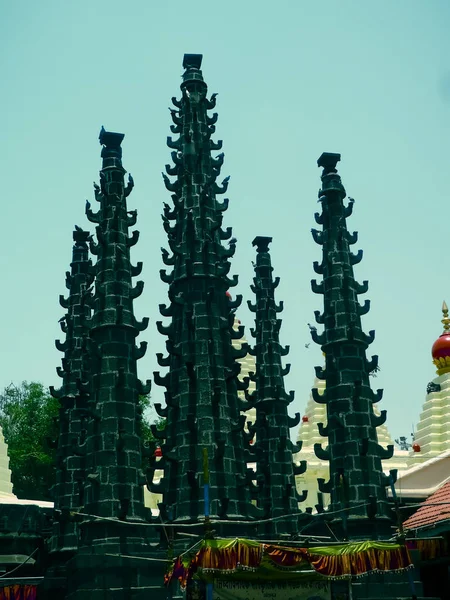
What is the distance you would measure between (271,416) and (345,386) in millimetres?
7269

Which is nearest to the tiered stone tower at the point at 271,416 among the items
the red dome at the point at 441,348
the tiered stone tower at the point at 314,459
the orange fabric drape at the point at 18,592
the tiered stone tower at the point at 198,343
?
the tiered stone tower at the point at 198,343

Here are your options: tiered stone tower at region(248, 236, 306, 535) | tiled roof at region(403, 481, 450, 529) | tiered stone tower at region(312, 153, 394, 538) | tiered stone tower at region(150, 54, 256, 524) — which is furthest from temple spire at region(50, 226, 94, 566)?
tiled roof at region(403, 481, 450, 529)

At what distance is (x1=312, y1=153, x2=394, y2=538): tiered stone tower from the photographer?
27.2m

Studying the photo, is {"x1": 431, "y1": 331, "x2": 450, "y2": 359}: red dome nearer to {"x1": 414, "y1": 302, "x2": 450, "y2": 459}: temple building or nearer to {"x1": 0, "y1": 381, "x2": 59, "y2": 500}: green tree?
{"x1": 414, "y1": 302, "x2": 450, "y2": 459}: temple building

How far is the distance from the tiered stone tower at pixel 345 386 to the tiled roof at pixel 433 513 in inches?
76.8

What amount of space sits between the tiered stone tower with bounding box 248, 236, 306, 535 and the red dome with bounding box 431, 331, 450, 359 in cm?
1489

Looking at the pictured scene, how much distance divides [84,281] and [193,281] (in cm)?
983

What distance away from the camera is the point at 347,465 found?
27703mm

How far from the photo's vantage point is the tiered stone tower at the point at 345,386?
27.2m

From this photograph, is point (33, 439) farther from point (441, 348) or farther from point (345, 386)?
point (345, 386)

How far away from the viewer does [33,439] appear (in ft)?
201

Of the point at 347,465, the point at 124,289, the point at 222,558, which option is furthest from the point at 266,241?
the point at 222,558

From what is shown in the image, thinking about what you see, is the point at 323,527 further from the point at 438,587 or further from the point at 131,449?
the point at 131,449

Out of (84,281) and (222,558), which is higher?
(84,281)
